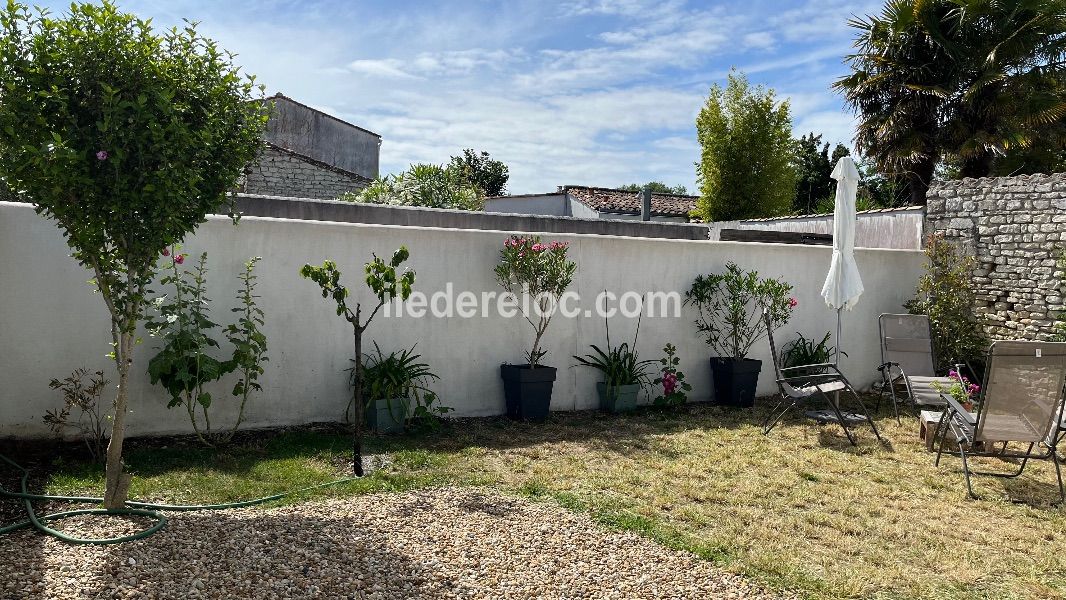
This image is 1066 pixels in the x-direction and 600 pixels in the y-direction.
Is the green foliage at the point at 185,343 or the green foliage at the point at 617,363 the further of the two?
the green foliage at the point at 617,363

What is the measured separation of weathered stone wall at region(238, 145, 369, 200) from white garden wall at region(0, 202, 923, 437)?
37.4 ft

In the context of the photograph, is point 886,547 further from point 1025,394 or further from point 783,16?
point 783,16

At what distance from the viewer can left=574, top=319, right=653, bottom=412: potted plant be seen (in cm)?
742

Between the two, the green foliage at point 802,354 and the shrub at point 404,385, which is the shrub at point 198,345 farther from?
the green foliage at point 802,354

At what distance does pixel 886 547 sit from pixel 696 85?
2264cm

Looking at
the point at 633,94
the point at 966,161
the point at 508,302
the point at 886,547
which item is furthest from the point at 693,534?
the point at 966,161

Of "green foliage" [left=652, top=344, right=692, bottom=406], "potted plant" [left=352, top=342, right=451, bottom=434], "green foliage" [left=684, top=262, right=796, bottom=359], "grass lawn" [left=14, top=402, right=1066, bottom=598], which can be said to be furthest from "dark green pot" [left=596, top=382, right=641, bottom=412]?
"potted plant" [left=352, top=342, right=451, bottom=434]

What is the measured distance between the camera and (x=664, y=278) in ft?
25.9

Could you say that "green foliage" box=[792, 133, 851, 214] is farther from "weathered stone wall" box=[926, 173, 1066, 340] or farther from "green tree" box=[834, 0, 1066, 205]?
"weathered stone wall" box=[926, 173, 1066, 340]

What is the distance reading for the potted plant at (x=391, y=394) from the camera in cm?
616

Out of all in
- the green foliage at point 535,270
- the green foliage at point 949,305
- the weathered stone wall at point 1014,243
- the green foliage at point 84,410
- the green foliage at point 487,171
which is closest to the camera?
the green foliage at point 84,410

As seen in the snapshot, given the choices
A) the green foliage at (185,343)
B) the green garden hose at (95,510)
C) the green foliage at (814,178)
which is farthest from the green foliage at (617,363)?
the green foliage at (814,178)

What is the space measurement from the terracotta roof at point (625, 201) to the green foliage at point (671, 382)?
60.8 ft

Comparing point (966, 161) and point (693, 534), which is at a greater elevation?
point (966, 161)
